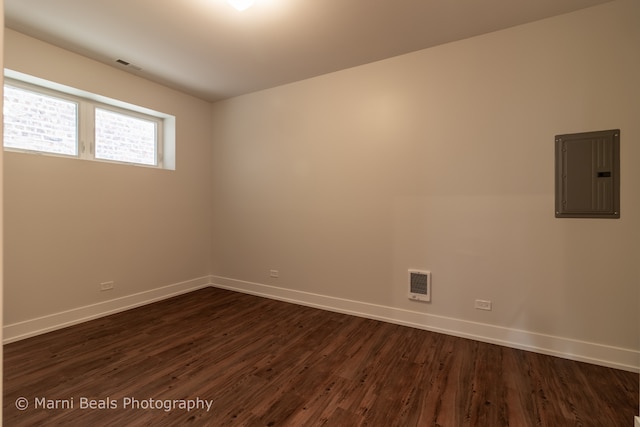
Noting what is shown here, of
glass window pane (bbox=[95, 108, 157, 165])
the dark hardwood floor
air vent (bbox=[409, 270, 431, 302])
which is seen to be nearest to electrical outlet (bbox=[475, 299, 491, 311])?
the dark hardwood floor

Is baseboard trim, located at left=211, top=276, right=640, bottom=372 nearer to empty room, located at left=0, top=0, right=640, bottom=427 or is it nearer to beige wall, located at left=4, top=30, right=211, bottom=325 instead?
empty room, located at left=0, top=0, right=640, bottom=427

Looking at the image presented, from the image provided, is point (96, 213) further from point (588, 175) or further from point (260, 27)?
point (588, 175)

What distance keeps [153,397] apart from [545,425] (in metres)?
2.48

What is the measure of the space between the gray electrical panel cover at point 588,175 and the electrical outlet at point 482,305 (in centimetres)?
98

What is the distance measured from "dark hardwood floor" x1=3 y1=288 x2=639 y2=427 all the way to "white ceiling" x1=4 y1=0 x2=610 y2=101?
2.84 meters

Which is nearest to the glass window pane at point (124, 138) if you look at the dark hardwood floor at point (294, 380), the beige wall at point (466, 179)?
the beige wall at point (466, 179)

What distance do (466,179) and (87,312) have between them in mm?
4199

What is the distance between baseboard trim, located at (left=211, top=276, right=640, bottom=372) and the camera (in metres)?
2.38

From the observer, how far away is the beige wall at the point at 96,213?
9.11ft

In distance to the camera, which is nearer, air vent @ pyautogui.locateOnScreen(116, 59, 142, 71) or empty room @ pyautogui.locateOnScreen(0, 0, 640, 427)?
empty room @ pyautogui.locateOnScreen(0, 0, 640, 427)

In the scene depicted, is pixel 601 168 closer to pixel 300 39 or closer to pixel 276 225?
pixel 300 39

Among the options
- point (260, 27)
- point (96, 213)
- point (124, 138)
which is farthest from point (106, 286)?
point (260, 27)

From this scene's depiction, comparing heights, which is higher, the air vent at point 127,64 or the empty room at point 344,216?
the air vent at point 127,64

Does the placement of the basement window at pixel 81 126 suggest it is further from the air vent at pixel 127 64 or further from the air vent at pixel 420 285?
the air vent at pixel 420 285
